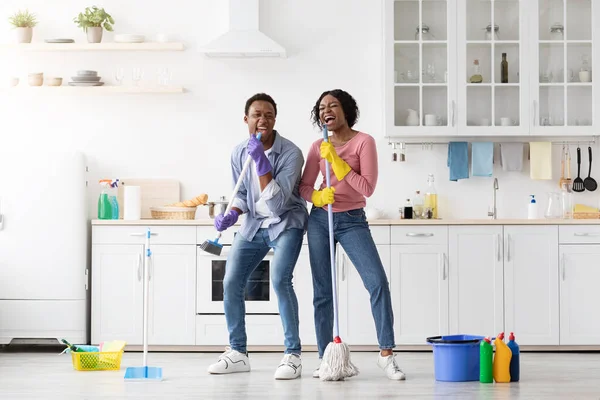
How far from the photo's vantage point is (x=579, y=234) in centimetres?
541

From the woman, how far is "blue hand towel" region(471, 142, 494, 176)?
1.79 meters

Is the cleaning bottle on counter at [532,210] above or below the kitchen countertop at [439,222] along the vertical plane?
above

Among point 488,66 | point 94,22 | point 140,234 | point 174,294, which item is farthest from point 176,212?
point 488,66

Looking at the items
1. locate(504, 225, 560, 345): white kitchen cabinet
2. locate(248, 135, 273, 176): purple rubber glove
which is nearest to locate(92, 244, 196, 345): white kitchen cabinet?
locate(248, 135, 273, 176): purple rubber glove

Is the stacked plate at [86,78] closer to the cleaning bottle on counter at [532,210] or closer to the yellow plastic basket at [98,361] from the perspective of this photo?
the yellow plastic basket at [98,361]

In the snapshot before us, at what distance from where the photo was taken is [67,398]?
3.77 metres

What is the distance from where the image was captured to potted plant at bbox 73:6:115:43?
5871 mm

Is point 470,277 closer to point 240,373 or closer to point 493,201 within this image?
point 493,201

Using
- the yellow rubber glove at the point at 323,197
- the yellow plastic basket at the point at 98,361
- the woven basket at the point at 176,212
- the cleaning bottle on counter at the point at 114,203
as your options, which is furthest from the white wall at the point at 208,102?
the yellow rubber glove at the point at 323,197

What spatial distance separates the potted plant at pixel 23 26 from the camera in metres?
5.89

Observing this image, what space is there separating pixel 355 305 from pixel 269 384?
4.69 ft

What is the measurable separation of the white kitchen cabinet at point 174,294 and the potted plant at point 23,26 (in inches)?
68.8

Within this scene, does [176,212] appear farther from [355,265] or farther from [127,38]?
[355,265]

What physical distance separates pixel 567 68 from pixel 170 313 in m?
2.95
